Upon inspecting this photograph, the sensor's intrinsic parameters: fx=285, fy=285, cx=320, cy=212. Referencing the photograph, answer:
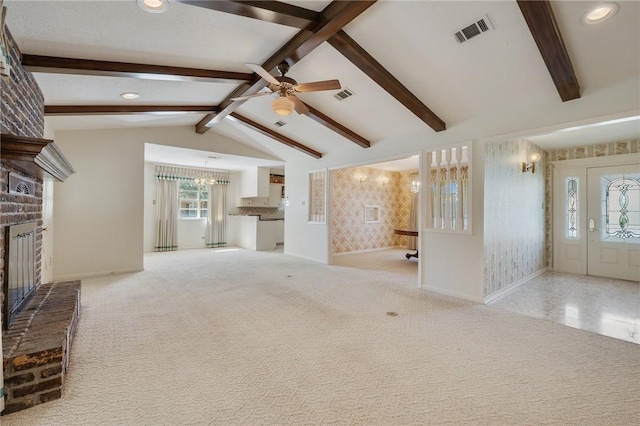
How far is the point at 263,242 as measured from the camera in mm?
8789

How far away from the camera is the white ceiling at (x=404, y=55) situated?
2.44 metres

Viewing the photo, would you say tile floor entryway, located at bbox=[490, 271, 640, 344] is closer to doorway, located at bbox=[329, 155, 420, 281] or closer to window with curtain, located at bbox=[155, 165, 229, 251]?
doorway, located at bbox=[329, 155, 420, 281]

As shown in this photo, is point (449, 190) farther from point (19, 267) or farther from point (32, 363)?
point (19, 267)

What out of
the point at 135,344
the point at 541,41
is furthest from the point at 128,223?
the point at 541,41

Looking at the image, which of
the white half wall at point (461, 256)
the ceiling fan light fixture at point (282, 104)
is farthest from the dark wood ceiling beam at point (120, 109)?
the white half wall at point (461, 256)

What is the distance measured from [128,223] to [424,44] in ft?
19.2

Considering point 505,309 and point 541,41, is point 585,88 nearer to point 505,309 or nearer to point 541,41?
point 541,41

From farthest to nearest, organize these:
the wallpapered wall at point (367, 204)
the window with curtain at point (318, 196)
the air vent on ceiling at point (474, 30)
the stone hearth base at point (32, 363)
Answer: the wallpapered wall at point (367, 204) → the window with curtain at point (318, 196) → the air vent on ceiling at point (474, 30) → the stone hearth base at point (32, 363)

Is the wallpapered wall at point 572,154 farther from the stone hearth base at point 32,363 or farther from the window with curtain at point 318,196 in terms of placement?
the stone hearth base at point 32,363

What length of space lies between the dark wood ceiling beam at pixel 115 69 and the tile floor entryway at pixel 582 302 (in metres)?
4.85

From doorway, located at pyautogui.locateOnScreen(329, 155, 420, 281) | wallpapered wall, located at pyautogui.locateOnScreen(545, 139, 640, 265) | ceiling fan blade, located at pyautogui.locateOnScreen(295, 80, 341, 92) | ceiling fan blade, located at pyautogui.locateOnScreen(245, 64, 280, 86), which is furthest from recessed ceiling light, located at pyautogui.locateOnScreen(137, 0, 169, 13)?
wallpapered wall, located at pyautogui.locateOnScreen(545, 139, 640, 265)

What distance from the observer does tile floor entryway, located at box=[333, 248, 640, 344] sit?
10.3ft

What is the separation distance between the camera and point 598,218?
17.7ft

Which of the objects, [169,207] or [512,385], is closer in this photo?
[512,385]
